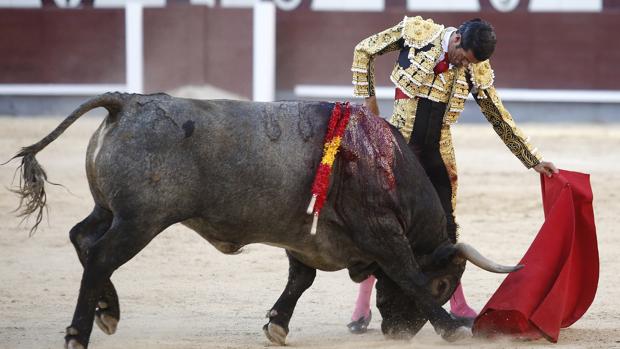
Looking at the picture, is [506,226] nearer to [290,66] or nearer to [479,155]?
[479,155]

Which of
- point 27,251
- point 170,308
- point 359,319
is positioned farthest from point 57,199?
point 359,319

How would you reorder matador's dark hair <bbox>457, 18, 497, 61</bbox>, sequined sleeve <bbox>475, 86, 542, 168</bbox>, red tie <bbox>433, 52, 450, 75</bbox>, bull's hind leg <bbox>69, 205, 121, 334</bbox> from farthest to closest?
sequined sleeve <bbox>475, 86, 542, 168</bbox>
red tie <bbox>433, 52, 450, 75</bbox>
matador's dark hair <bbox>457, 18, 497, 61</bbox>
bull's hind leg <bbox>69, 205, 121, 334</bbox>

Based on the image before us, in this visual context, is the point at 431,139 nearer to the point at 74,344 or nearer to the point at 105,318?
the point at 105,318

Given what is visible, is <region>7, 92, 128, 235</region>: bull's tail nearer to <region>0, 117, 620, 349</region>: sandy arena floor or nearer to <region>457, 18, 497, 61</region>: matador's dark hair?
<region>0, 117, 620, 349</region>: sandy arena floor

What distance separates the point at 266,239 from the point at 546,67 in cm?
952

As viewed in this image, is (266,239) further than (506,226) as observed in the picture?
No

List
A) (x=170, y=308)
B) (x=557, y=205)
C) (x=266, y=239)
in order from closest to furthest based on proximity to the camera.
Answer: (x=266, y=239)
(x=557, y=205)
(x=170, y=308)

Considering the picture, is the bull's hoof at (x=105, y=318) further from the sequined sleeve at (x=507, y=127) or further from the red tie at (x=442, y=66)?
the sequined sleeve at (x=507, y=127)

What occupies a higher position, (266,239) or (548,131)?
(266,239)

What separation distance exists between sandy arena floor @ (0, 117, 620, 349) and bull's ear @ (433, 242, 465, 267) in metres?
0.28

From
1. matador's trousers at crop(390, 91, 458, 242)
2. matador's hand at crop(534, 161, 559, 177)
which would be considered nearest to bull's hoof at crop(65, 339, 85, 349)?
matador's trousers at crop(390, 91, 458, 242)

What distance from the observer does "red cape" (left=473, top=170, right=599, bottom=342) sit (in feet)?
12.9

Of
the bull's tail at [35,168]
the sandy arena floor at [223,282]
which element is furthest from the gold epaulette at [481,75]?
the bull's tail at [35,168]

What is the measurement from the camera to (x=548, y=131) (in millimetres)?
11609
